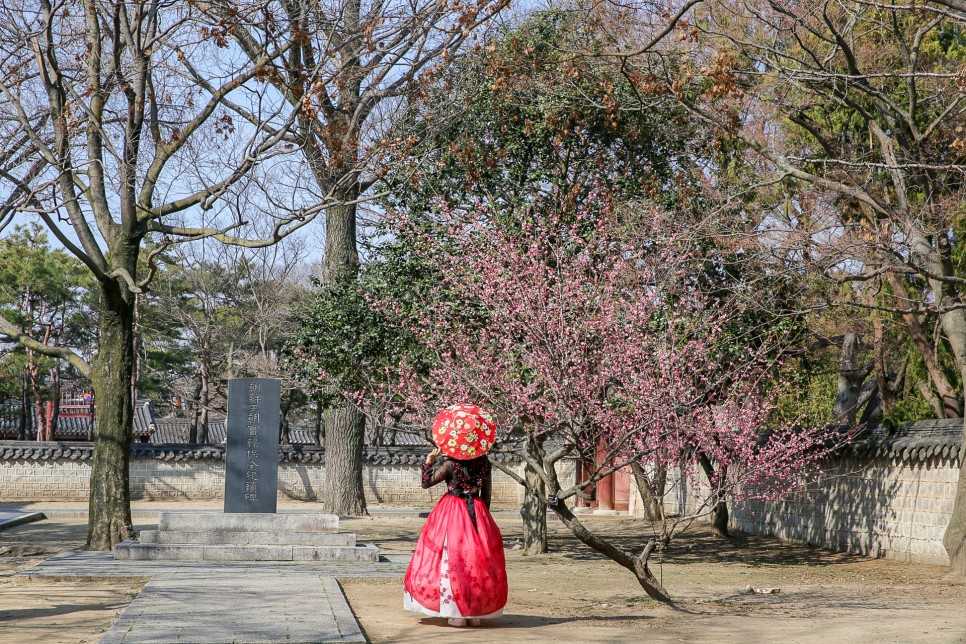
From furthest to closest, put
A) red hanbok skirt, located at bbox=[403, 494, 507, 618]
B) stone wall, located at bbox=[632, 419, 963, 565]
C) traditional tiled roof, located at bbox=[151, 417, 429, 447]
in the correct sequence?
traditional tiled roof, located at bbox=[151, 417, 429, 447] < stone wall, located at bbox=[632, 419, 963, 565] < red hanbok skirt, located at bbox=[403, 494, 507, 618]

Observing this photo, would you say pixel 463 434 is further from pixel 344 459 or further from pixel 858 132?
pixel 344 459

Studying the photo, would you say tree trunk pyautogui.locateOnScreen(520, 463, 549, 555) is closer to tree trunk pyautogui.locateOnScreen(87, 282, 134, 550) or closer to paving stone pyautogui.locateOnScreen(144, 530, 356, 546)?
paving stone pyautogui.locateOnScreen(144, 530, 356, 546)

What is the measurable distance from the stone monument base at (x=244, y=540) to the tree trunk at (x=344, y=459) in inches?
244

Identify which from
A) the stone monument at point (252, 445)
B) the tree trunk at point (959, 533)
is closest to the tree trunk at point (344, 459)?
the stone monument at point (252, 445)

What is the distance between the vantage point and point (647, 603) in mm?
9109

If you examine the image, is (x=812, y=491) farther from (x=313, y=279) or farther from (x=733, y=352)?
(x=313, y=279)

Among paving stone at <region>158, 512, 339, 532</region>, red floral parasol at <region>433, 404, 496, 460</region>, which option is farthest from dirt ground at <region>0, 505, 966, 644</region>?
paving stone at <region>158, 512, 339, 532</region>

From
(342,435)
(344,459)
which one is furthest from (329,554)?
(344,459)

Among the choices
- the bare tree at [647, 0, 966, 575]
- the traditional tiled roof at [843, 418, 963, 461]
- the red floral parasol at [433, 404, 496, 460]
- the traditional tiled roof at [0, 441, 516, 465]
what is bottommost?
the traditional tiled roof at [0, 441, 516, 465]

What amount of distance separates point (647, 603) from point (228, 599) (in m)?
3.98

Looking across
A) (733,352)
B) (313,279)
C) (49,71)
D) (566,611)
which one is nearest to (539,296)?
(566,611)

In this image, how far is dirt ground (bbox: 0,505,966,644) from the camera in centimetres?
719

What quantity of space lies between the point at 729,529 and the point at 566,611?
12121 millimetres

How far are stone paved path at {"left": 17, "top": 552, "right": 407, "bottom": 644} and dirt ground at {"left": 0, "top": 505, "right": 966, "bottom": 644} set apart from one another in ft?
0.97
